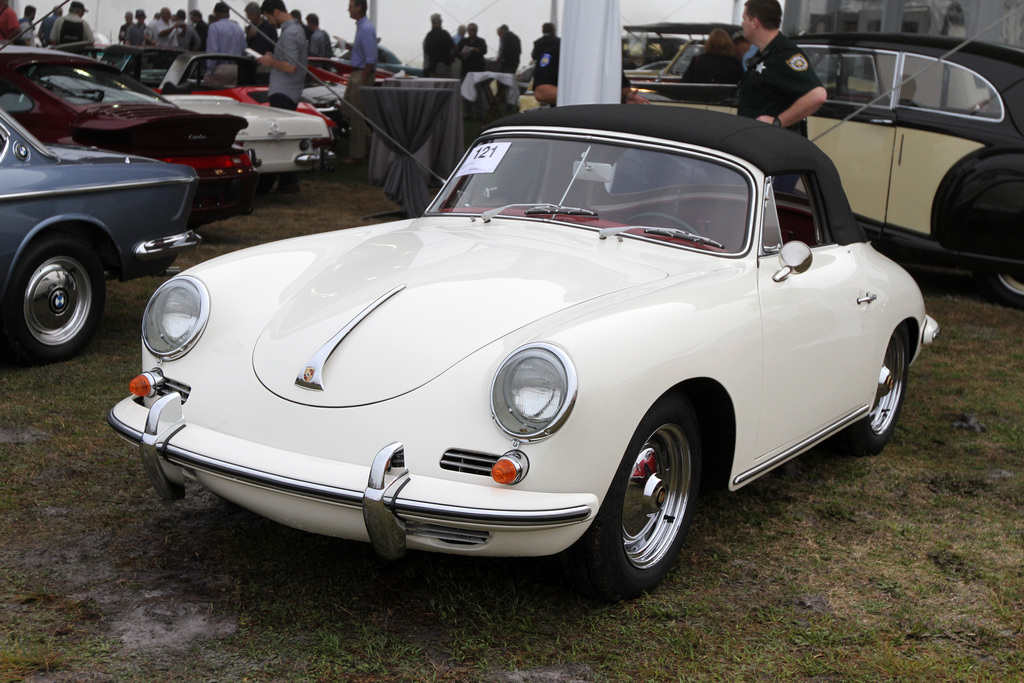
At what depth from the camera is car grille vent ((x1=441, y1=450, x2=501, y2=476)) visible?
260 cm

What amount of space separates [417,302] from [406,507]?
0.73 m

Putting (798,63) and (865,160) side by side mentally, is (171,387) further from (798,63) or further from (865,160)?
(865,160)

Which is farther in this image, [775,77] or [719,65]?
[719,65]

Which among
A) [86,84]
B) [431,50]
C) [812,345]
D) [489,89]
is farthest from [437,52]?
[812,345]

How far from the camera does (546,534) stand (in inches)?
103

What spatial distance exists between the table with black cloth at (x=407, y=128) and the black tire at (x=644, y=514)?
6258mm

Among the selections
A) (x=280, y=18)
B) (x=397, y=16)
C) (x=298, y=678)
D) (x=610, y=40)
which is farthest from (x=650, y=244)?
(x=397, y=16)

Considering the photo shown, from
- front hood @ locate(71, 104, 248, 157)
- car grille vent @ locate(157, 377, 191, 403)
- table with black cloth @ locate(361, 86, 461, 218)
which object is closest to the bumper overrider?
car grille vent @ locate(157, 377, 191, 403)

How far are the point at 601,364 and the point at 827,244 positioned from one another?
1.77 meters

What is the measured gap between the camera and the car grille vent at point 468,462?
8.53ft

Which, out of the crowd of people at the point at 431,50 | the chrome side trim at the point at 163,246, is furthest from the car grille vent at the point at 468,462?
the crowd of people at the point at 431,50

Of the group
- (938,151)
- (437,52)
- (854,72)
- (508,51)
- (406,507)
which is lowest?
(406,507)

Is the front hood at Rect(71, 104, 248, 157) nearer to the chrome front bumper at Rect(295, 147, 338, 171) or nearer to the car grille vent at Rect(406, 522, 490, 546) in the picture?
the chrome front bumper at Rect(295, 147, 338, 171)

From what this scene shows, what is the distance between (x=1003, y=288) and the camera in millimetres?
7449
